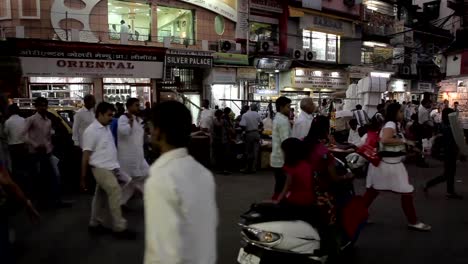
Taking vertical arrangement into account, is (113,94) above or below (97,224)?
above

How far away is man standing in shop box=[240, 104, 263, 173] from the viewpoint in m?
11.0

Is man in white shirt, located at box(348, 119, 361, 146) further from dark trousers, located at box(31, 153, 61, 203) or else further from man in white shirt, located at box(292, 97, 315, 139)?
dark trousers, located at box(31, 153, 61, 203)

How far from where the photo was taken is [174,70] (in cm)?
1791

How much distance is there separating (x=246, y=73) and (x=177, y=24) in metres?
3.72

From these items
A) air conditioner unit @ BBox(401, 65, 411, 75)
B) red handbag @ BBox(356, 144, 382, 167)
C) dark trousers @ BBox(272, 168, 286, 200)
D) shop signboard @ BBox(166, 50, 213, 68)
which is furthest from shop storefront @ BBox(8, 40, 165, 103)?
air conditioner unit @ BBox(401, 65, 411, 75)

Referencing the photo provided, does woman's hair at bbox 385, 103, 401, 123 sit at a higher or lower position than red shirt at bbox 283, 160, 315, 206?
higher

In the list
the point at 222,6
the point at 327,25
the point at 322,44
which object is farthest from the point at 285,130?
the point at 322,44

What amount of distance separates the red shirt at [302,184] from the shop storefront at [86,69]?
1240cm

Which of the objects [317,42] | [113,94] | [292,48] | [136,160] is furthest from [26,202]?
[317,42]

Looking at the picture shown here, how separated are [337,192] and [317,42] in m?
20.3

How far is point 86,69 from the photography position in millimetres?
15000

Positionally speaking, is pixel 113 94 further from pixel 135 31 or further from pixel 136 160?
pixel 136 160

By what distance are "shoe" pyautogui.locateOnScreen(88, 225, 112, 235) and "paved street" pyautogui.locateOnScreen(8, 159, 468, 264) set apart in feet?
0.33

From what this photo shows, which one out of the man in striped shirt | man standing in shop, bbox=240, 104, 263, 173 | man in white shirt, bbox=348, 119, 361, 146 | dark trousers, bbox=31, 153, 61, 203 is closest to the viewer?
dark trousers, bbox=31, 153, 61, 203
